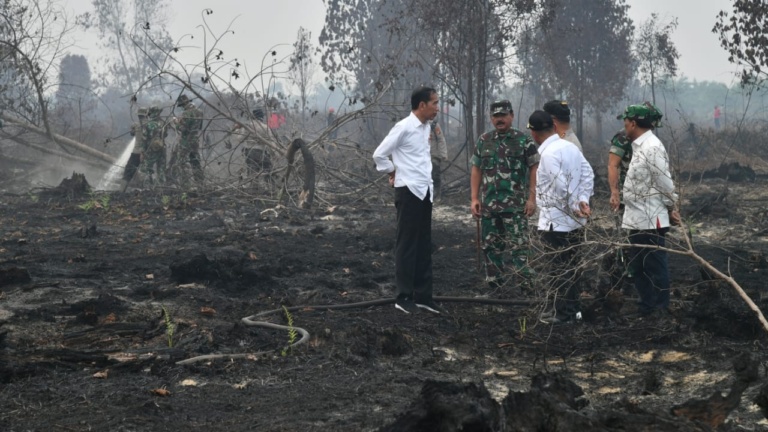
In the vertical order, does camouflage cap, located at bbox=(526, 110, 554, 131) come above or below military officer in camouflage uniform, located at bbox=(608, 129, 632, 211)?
above

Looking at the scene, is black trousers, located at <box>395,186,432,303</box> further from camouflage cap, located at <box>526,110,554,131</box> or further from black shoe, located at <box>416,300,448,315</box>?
camouflage cap, located at <box>526,110,554,131</box>

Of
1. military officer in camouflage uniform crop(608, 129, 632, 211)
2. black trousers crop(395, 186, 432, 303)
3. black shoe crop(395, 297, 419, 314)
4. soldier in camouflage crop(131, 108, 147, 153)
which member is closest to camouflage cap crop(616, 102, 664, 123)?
military officer in camouflage uniform crop(608, 129, 632, 211)

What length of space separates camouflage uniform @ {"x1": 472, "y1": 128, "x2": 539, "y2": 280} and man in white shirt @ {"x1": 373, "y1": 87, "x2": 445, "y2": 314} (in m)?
0.60

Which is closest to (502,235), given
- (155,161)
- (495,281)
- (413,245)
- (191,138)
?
(495,281)

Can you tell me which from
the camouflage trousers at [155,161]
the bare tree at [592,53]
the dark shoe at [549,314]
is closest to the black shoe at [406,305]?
the dark shoe at [549,314]

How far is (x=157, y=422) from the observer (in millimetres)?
4160

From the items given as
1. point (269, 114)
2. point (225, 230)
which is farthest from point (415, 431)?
point (269, 114)

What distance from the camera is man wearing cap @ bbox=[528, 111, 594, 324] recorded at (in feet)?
21.1

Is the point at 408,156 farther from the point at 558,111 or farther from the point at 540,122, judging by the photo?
the point at 558,111

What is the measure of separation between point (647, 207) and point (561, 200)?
2.03 ft

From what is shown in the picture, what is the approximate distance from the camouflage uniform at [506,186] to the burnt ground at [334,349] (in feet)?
1.78

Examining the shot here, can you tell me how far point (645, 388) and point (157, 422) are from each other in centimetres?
251

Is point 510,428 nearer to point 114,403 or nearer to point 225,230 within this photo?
point 114,403

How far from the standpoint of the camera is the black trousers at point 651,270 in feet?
20.4
